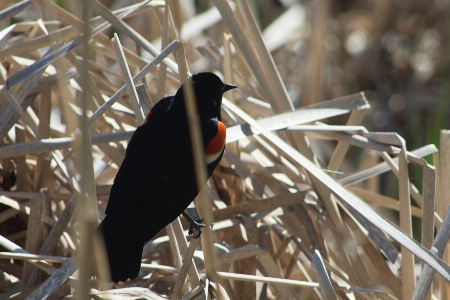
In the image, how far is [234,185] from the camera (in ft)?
6.57

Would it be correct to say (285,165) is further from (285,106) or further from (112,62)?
(112,62)

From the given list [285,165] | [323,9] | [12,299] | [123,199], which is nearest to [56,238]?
[12,299]

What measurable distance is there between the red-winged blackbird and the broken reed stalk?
3.1 inches

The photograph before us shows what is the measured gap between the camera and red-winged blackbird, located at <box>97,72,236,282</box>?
1.33 metres

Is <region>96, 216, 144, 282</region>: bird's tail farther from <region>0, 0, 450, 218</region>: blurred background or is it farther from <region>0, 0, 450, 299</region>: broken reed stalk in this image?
<region>0, 0, 450, 218</region>: blurred background

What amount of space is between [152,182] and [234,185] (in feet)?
2.06

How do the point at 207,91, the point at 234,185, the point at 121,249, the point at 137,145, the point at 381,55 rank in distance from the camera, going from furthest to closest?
the point at 381,55 → the point at 234,185 → the point at 207,91 → the point at 137,145 → the point at 121,249

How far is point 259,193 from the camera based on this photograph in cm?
192

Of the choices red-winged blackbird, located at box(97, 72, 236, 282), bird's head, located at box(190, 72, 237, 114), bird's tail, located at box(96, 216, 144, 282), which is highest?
bird's head, located at box(190, 72, 237, 114)

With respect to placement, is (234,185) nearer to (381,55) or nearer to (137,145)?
(137,145)

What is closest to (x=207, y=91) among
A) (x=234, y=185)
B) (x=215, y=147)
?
(x=215, y=147)

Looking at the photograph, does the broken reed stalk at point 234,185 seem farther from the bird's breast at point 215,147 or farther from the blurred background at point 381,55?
the blurred background at point 381,55

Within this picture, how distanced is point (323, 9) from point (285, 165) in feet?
4.04

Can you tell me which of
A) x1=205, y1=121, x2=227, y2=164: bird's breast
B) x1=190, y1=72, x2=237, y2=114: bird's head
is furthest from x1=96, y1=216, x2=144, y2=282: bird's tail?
x1=190, y1=72, x2=237, y2=114: bird's head
